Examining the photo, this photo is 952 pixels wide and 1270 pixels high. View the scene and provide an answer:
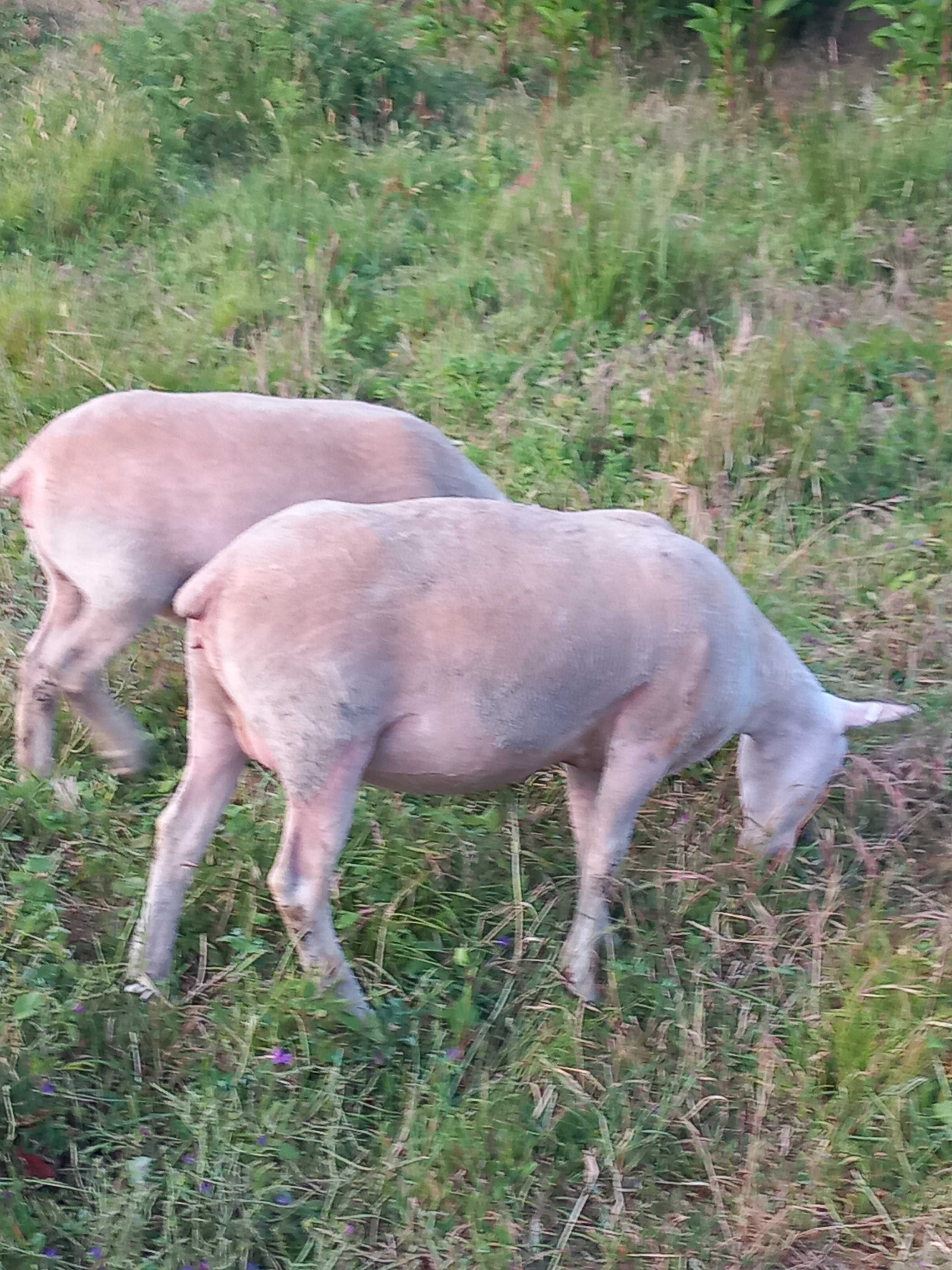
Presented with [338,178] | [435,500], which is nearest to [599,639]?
[435,500]

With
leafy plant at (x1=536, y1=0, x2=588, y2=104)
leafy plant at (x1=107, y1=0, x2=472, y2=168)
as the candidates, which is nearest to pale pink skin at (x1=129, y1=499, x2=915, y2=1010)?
leafy plant at (x1=107, y1=0, x2=472, y2=168)

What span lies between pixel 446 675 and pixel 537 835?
1.00m

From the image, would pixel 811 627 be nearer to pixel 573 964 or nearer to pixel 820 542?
pixel 820 542

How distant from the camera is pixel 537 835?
Result: 3623mm

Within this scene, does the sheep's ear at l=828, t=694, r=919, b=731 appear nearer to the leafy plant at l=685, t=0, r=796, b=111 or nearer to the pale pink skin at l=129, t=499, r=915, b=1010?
the pale pink skin at l=129, t=499, r=915, b=1010

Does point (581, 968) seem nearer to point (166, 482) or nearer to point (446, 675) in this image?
point (446, 675)

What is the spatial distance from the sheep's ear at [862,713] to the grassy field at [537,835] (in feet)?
0.94

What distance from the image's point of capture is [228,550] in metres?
2.83

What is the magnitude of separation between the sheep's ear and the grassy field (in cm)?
29

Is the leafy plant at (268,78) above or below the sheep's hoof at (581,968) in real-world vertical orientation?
above

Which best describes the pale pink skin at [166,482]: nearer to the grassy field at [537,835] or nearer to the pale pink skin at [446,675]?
the pale pink skin at [446,675]

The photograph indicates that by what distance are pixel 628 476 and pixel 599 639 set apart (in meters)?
2.15

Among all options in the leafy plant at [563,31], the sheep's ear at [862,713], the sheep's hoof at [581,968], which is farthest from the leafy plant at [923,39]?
the sheep's hoof at [581,968]

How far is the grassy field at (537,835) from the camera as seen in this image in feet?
8.81
